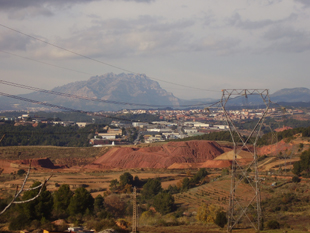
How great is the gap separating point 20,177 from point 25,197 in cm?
3377

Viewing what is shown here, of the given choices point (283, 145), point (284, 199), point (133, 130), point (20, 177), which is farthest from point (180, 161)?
point (133, 130)

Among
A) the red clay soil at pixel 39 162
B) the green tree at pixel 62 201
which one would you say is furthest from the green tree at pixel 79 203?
the red clay soil at pixel 39 162

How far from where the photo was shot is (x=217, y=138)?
10419 centimetres

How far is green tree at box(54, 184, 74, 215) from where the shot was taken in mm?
29036

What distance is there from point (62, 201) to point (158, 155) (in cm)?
5258

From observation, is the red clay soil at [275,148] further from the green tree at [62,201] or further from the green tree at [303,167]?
the green tree at [62,201]

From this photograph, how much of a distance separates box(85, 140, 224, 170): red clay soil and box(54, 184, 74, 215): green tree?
45.2 meters

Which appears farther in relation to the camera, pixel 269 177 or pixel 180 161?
pixel 180 161

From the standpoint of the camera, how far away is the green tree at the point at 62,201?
95.3 ft

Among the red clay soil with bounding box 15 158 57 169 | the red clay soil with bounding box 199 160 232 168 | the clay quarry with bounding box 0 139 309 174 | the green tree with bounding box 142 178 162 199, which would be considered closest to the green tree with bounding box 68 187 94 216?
the green tree with bounding box 142 178 162 199

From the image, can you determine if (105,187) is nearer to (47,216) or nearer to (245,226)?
(47,216)

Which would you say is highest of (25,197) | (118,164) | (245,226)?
(25,197)

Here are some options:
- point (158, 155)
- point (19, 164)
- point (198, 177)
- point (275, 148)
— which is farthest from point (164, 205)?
point (275, 148)

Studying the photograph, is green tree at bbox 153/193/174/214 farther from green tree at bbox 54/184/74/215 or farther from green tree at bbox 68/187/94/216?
green tree at bbox 54/184/74/215
